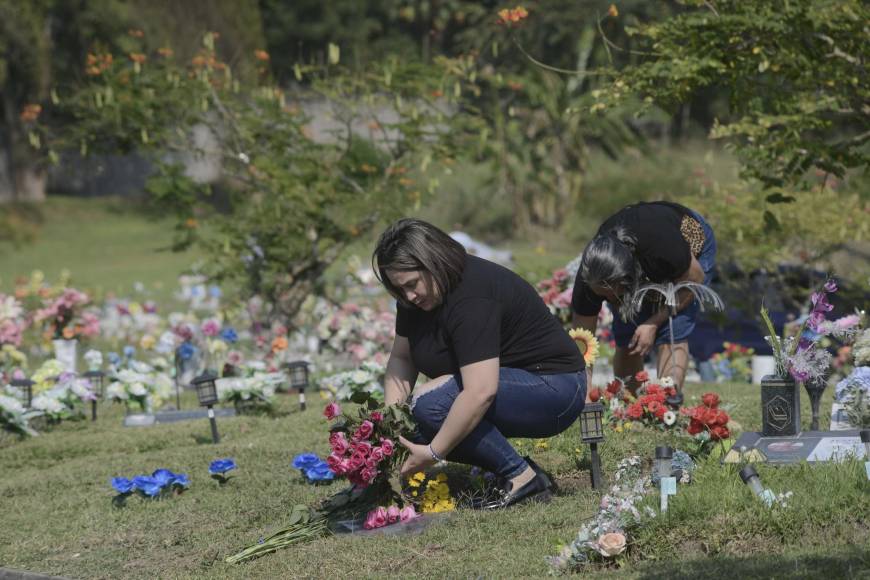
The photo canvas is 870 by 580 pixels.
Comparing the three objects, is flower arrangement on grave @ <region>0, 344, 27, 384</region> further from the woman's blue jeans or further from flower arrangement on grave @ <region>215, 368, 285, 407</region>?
the woman's blue jeans

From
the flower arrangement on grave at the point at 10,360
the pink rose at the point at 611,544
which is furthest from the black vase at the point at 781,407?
the flower arrangement on grave at the point at 10,360

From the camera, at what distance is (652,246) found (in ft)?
20.0

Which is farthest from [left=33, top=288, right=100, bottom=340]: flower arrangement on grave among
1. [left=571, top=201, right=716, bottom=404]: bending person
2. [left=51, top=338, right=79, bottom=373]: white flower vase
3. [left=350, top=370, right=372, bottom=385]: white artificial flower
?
[left=571, top=201, right=716, bottom=404]: bending person

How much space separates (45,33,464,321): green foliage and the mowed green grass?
21.0ft

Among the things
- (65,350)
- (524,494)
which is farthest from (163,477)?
(65,350)

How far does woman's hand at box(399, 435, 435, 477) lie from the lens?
16.3 ft

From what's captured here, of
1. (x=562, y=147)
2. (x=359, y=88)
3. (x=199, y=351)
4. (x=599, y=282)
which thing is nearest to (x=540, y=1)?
(x=562, y=147)

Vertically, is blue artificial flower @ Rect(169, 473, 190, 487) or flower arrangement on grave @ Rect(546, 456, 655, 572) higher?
flower arrangement on grave @ Rect(546, 456, 655, 572)

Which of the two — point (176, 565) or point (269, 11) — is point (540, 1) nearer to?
point (269, 11)

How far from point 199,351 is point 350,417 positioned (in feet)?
19.6

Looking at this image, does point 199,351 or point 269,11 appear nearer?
point 199,351

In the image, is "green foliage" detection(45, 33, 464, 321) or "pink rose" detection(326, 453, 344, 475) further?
"green foliage" detection(45, 33, 464, 321)

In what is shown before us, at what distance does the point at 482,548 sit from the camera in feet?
15.3

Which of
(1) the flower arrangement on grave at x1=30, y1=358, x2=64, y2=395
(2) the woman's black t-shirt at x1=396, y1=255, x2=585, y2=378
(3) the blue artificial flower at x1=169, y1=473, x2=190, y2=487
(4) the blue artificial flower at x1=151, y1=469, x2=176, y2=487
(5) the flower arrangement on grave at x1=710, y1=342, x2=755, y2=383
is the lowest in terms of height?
(5) the flower arrangement on grave at x1=710, y1=342, x2=755, y2=383
